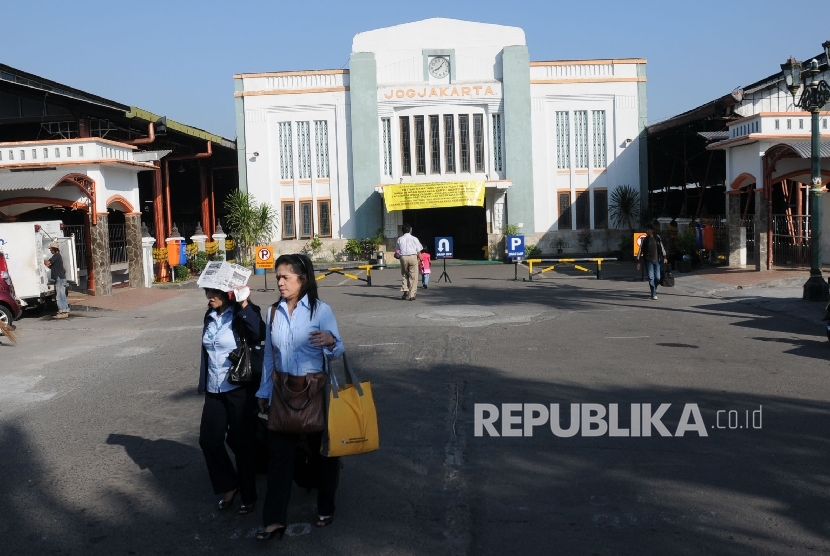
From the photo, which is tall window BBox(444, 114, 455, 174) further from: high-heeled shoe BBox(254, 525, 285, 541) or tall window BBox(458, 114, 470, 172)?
high-heeled shoe BBox(254, 525, 285, 541)

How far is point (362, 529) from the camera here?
5.32 meters

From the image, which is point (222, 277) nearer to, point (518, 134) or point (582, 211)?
point (518, 134)

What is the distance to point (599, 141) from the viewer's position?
35281 mm

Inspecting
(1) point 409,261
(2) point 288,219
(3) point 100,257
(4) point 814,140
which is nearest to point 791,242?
(4) point 814,140

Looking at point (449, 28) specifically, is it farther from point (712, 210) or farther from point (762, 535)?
point (762, 535)

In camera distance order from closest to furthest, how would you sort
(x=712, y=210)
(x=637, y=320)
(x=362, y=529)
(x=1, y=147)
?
(x=362, y=529) < (x=637, y=320) < (x=1, y=147) < (x=712, y=210)

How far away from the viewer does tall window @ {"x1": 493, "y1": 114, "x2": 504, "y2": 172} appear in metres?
35.0

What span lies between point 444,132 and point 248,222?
8.66 metres

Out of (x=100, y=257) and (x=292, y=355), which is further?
(x=100, y=257)

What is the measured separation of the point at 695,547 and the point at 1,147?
73.8 ft

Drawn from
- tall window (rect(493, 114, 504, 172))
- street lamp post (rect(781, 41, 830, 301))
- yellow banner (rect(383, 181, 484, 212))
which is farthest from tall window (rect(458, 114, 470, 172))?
street lamp post (rect(781, 41, 830, 301))

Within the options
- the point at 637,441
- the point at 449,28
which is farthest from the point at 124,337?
the point at 449,28

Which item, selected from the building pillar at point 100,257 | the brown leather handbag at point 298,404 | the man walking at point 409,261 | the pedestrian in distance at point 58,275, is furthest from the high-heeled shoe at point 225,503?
the building pillar at point 100,257

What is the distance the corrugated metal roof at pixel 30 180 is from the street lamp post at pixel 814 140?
16488 mm
